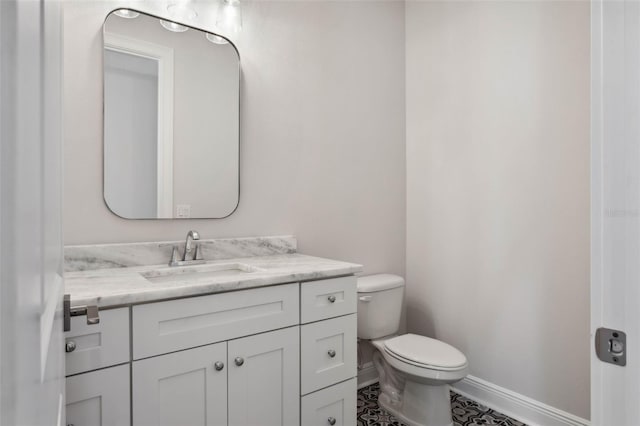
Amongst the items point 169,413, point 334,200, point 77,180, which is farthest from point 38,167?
point 334,200

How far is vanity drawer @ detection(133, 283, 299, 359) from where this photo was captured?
1.16m

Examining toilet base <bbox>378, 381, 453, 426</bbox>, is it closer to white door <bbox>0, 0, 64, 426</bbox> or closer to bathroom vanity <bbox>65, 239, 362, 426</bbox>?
bathroom vanity <bbox>65, 239, 362, 426</bbox>

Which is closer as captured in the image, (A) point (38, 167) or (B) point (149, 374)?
(A) point (38, 167)

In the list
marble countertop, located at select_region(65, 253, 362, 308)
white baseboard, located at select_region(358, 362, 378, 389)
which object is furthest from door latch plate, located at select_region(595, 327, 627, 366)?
white baseboard, located at select_region(358, 362, 378, 389)

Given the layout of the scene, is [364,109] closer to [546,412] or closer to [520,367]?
[520,367]

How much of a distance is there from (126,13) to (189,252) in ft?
3.52

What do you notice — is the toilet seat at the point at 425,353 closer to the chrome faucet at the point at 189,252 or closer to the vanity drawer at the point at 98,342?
the chrome faucet at the point at 189,252

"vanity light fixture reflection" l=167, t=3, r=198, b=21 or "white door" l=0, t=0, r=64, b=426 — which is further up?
"vanity light fixture reflection" l=167, t=3, r=198, b=21

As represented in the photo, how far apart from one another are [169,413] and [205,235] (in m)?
0.83

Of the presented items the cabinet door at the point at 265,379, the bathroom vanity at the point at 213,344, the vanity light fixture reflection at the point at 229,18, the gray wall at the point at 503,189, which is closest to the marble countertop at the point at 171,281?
the bathroom vanity at the point at 213,344

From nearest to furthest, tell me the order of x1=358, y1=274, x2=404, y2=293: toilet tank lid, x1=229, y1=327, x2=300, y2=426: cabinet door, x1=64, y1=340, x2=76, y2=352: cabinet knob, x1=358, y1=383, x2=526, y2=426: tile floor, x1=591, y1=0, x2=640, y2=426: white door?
x1=591, y1=0, x2=640, y2=426: white door < x1=64, y1=340, x2=76, y2=352: cabinet knob < x1=229, y1=327, x2=300, y2=426: cabinet door < x1=358, y1=383, x2=526, y2=426: tile floor < x1=358, y1=274, x2=404, y2=293: toilet tank lid

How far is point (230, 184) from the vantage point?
1913mm

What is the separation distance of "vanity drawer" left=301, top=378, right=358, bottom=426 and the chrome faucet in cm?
76

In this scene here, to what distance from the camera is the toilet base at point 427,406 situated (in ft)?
6.34
